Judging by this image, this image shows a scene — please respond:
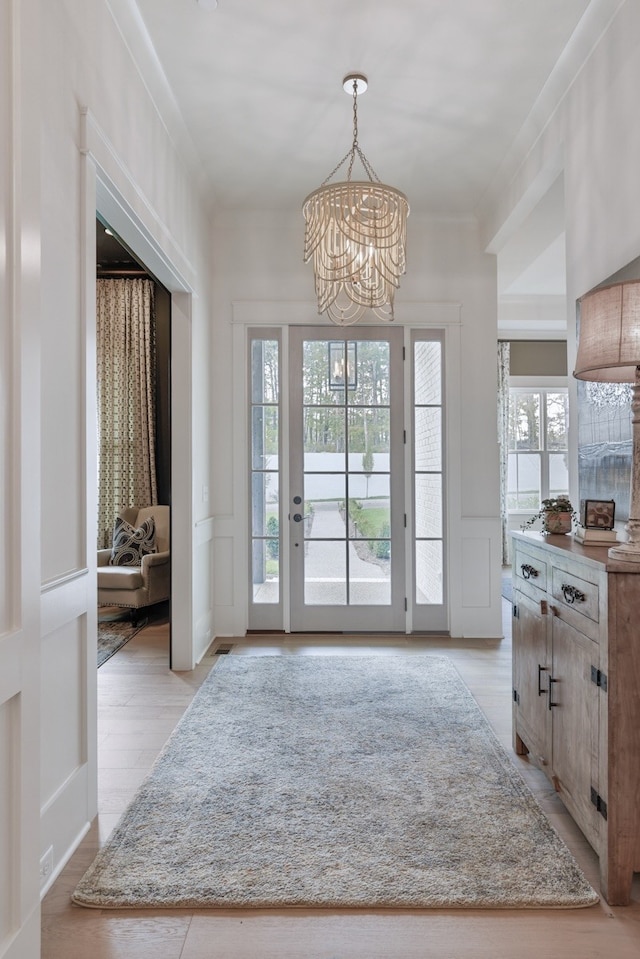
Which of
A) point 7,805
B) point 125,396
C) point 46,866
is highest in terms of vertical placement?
point 125,396

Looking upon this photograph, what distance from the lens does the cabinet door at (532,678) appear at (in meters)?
2.09

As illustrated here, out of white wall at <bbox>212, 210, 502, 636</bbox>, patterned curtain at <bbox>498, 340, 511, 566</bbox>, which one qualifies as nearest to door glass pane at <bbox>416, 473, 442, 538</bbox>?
white wall at <bbox>212, 210, 502, 636</bbox>

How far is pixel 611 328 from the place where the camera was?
1.69 m

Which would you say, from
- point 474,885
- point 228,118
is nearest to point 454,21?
point 228,118

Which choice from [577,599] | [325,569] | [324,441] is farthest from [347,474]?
[577,599]

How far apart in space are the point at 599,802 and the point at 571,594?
59 cm

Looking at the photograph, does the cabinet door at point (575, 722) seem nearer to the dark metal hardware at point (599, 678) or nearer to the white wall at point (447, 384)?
the dark metal hardware at point (599, 678)

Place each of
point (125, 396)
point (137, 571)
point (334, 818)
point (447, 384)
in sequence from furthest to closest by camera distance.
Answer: point (125, 396) → point (137, 571) → point (447, 384) → point (334, 818)

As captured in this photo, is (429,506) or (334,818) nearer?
(334,818)

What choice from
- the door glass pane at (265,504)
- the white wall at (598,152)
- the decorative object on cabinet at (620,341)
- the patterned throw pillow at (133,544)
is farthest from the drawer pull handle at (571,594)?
the patterned throw pillow at (133,544)

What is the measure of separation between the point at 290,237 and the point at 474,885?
4.00 metres

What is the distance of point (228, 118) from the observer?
307 centimetres

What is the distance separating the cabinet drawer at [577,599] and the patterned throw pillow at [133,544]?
12.4 ft

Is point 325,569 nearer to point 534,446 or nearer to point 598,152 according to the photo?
point 598,152
